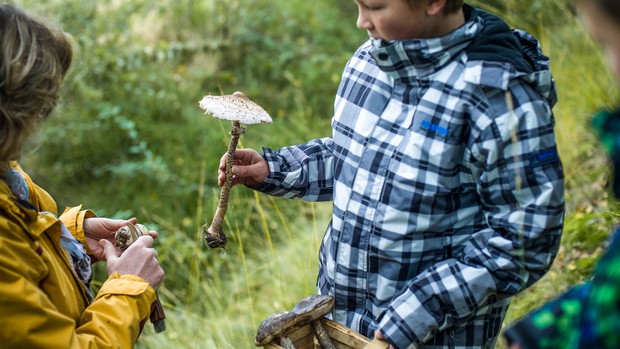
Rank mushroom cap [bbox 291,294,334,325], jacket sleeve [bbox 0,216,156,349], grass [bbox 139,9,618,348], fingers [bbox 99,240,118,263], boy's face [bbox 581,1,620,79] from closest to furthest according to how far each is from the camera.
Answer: boy's face [bbox 581,1,620,79]
jacket sleeve [bbox 0,216,156,349]
mushroom cap [bbox 291,294,334,325]
fingers [bbox 99,240,118,263]
grass [bbox 139,9,618,348]

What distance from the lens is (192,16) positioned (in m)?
8.24

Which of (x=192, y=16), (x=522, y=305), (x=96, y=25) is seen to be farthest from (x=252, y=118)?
(x=192, y=16)

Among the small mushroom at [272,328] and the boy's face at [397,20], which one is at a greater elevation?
the boy's face at [397,20]

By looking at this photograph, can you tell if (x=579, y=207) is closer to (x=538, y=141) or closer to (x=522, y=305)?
(x=522, y=305)

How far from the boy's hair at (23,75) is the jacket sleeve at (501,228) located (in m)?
1.16

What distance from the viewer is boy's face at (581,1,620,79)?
1.20 m

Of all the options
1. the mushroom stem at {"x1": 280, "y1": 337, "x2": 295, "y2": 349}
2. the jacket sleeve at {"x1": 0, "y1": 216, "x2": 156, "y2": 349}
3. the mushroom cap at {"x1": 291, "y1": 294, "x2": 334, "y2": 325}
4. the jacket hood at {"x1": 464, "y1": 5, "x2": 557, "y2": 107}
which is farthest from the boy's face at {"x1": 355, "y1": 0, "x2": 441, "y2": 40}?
the jacket sleeve at {"x1": 0, "y1": 216, "x2": 156, "y2": 349}

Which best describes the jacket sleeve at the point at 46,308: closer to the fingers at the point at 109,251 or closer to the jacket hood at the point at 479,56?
the fingers at the point at 109,251

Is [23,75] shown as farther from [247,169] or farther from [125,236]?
[247,169]

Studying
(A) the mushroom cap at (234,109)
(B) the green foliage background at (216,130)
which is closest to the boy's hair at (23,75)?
(A) the mushroom cap at (234,109)

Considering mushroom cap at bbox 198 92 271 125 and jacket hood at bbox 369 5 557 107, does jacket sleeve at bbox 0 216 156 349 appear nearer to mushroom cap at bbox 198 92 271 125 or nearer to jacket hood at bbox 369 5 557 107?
mushroom cap at bbox 198 92 271 125

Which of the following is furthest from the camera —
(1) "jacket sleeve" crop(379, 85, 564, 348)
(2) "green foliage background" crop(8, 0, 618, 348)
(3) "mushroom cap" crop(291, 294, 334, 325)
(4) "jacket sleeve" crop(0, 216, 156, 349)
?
(2) "green foliage background" crop(8, 0, 618, 348)

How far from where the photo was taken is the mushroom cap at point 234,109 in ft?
6.68

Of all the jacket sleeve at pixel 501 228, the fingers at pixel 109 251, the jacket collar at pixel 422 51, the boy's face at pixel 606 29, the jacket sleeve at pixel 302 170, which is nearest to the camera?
the boy's face at pixel 606 29
